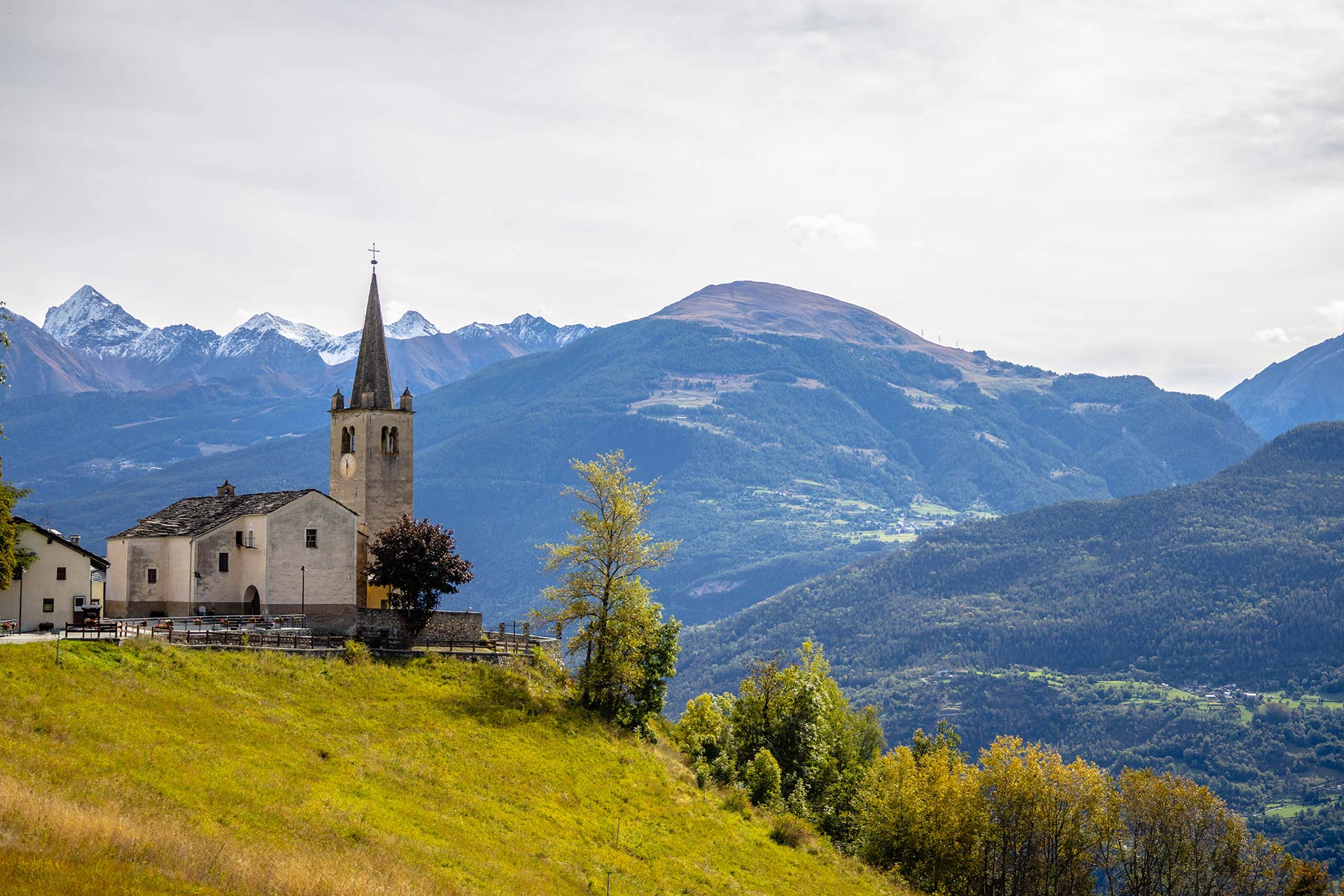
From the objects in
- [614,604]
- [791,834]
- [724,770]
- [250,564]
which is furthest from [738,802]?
[250,564]

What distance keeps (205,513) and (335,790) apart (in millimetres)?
37847


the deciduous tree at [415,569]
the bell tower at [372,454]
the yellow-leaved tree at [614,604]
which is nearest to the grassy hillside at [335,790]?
the yellow-leaved tree at [614,604]

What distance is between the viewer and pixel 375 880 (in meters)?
32.7

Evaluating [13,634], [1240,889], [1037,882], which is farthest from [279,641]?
[1240,889]

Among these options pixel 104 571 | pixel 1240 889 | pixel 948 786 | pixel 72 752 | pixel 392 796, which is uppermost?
pixel 104 571

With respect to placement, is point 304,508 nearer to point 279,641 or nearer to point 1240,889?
point 279,641

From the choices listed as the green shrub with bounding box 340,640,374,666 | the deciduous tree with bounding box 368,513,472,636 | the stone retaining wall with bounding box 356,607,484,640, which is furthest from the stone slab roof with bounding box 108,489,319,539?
the green shrub with bounding box 340,640,374,666

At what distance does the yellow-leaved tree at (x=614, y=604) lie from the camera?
64000 millimetres

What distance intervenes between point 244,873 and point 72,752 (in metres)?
11.3

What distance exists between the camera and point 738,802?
61719 millimetres

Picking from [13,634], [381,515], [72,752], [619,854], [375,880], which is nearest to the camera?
[375,880]

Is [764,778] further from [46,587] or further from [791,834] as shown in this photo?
[46,587]

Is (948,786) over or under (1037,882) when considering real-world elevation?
over

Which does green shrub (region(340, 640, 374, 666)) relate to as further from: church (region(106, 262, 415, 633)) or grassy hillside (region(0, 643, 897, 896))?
church (region(106, 262, 415, 633))
